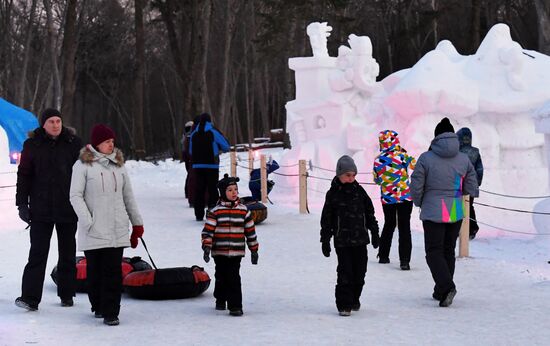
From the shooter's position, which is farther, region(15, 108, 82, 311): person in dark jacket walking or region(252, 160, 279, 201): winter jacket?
region(252, 160, 279, 201): winter jacket

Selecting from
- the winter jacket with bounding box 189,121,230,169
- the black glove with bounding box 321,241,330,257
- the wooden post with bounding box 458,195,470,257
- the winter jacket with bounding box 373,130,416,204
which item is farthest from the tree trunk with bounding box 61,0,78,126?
the black glove with bounding box 321,241,330,257

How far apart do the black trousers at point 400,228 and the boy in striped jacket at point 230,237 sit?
9.70 feet

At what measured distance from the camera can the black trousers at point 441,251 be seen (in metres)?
8.76

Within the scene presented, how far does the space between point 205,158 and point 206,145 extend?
224 millimetres

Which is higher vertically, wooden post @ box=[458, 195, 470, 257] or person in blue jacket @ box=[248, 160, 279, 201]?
person in blue jacket @ box=[248, 160, 279, 201]

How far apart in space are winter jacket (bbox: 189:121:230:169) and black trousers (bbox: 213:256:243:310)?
7448 millimetres

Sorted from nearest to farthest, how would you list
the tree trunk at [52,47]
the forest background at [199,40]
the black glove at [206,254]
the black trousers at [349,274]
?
the black glove at [206,254], the black trousers at [349,274], the tree trunk at [52,47], the forest background at [199,40]

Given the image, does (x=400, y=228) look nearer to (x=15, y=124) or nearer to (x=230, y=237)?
(x=230, y=237)

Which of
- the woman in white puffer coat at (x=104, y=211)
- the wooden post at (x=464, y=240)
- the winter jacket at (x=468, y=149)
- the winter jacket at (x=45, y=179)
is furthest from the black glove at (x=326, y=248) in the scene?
the winter jacket at (x=468, y=149)

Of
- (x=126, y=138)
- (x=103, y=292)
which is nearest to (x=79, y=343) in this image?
(x=103, y=292)

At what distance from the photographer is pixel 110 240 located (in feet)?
25.5

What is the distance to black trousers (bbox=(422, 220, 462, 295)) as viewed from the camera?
345 inches

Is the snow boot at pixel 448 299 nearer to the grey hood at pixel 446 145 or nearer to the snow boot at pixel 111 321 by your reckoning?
the grey hood at pixel 446 145

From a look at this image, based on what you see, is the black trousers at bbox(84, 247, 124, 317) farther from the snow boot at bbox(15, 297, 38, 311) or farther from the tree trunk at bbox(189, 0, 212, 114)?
the tree trunk at bbox(189, 0, 212, 114)
